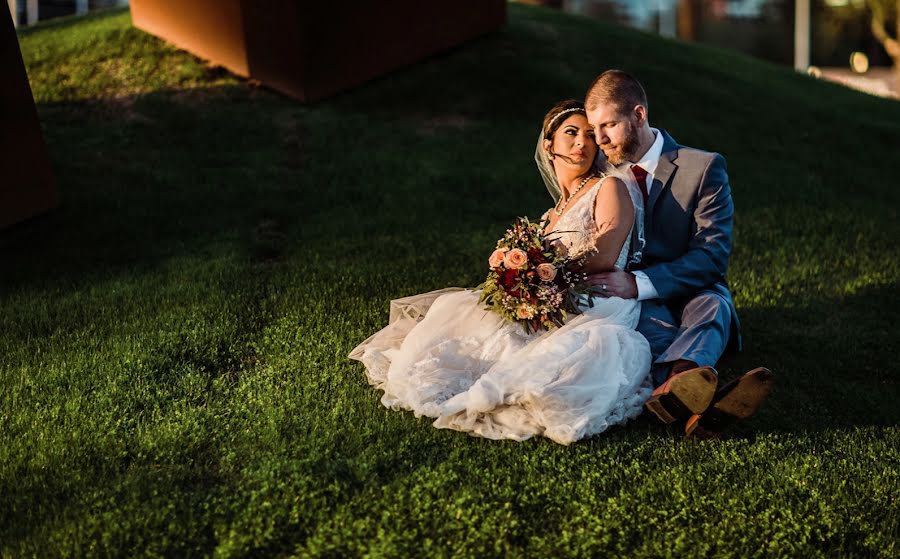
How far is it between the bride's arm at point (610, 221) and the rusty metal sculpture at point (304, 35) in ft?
28.5

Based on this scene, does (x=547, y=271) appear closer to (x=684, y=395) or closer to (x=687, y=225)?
(x=684, y=395)

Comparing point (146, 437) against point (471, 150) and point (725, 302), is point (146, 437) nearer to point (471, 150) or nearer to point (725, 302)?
point (725, 302)

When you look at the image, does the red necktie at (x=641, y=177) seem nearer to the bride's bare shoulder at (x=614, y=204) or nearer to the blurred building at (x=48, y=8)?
the bride's bare shoulder at (x=614, y=204)

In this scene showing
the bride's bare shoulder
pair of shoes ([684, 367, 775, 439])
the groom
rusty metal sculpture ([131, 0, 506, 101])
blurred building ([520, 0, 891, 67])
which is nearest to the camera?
pair of shoes ([684, 367, 775, 439])

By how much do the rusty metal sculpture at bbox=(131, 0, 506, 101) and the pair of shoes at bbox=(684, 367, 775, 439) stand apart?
9.79 m

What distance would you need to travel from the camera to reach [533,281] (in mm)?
5242

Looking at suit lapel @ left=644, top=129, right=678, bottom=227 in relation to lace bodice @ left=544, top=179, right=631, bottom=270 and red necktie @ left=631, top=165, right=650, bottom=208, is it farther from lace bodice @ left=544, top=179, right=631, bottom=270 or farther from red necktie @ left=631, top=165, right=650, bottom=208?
lace bodice @ left=544, top=179, right=631, bottom=270

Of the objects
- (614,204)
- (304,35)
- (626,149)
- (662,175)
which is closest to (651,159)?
(662,175)

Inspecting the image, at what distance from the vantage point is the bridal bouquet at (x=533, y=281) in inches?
204

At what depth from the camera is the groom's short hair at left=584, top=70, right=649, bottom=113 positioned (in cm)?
528

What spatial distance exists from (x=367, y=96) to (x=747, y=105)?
671 centimetres

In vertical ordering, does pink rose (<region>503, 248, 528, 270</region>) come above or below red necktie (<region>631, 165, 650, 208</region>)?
below

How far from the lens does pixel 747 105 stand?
49.8ft

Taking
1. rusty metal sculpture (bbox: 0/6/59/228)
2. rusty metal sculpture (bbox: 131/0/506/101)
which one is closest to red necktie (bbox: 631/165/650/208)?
rusty metal sculpture (bbox: 0/6/59/228)
